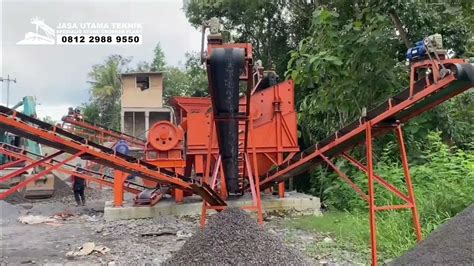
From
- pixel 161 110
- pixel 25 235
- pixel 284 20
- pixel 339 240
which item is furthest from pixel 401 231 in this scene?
pixel 161 110

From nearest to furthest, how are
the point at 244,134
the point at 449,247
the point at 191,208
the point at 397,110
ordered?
the point at 449,247
the point at 397,110
the point at 244,134
the point at 191,208

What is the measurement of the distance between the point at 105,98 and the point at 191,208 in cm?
2659

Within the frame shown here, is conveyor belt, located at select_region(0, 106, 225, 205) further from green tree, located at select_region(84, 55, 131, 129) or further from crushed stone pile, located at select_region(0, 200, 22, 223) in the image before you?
green tree, located at select_region(84, 55, 131, 129)

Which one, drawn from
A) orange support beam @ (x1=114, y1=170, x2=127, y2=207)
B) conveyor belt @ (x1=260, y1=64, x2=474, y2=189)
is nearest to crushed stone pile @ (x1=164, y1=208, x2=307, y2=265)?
conveyor belt @ (x1=260, y1=64, x2=474, y2=189)

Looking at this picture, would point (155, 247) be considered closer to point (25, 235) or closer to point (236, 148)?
point (236, 148)

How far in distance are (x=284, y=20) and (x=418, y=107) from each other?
10.3 metres

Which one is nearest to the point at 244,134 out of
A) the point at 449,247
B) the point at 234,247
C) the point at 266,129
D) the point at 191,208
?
the point at 234,247

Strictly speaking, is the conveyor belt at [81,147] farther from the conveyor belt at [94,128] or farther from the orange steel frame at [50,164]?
the conveyor belt at [94,128]

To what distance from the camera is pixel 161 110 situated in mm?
20656

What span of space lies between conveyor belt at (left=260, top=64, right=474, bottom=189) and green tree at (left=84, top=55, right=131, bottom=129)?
2833 cm

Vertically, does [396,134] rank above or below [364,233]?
above

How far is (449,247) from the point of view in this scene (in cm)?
334

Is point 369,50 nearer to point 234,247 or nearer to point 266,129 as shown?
point 266,129

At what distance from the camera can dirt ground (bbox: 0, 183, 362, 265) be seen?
5.43 metres
